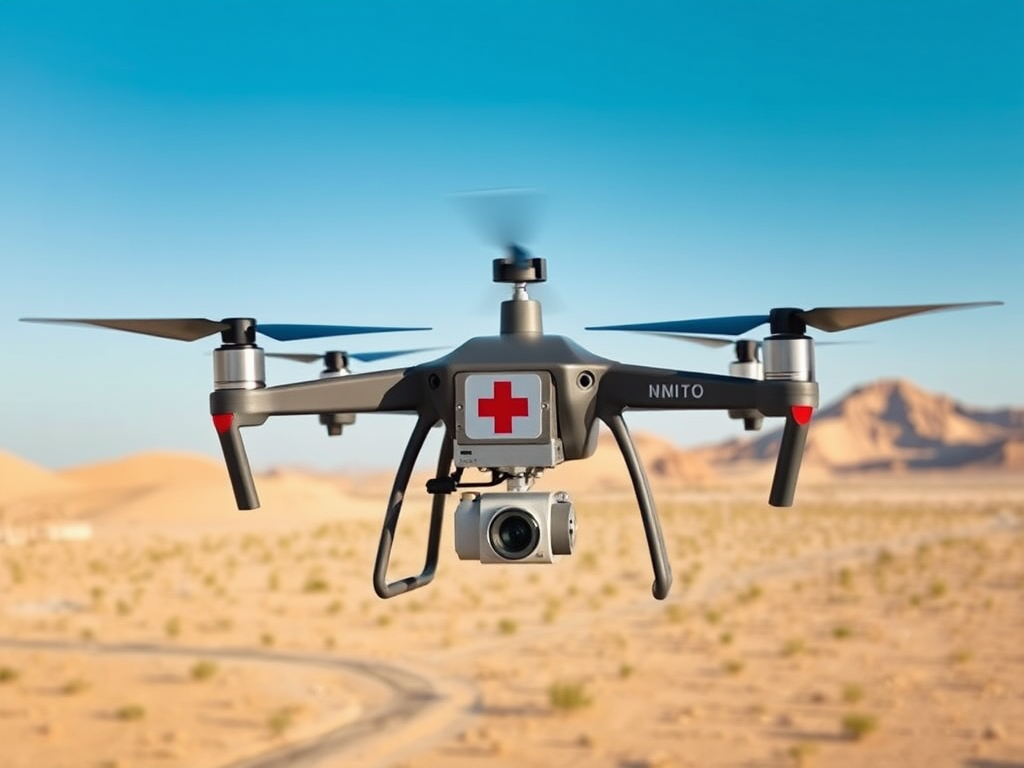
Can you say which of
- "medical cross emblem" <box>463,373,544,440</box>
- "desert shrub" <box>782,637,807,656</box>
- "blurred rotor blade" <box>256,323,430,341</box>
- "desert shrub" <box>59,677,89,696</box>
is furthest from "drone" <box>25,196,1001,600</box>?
"desert shrub" <box>782,637,807,656</box>

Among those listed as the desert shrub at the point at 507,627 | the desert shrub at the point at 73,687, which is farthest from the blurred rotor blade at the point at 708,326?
the desert shrub at the point at 507,627

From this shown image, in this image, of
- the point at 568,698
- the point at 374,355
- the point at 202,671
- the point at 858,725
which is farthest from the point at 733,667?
the point at 374,355

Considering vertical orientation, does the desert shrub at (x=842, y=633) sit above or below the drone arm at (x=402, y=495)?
below

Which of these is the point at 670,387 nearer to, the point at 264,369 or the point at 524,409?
the point at 524,409

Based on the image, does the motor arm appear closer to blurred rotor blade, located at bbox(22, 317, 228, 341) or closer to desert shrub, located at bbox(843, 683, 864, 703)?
blurred rotor blade, located at bbox(22, 317, 228, 341)

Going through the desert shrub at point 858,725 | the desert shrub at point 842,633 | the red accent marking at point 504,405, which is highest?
the red accent marking at point 504,405

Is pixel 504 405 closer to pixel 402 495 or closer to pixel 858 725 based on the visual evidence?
pixel 402 495

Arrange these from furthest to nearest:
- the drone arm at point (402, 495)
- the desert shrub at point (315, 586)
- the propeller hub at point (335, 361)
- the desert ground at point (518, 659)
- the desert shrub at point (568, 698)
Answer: the desert shrub at point (315, 586) → the desert shrub at point (568, 698) → the desert ground at point (518, 659) → the propeller hub at point (335, 361) → the drone arm at point (402, 495)

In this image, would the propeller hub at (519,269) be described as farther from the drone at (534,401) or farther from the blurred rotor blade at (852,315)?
the blurred rotor blade at (852,315)
